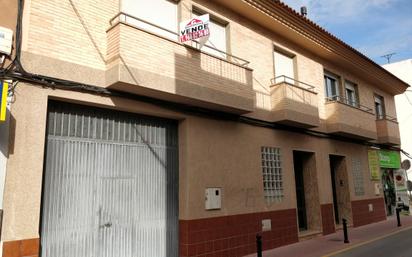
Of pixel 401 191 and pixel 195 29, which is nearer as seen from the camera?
pixel 195 29

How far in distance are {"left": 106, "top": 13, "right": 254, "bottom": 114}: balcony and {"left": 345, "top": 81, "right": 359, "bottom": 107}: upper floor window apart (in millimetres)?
8151

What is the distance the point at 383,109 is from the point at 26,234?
18496 millimetres

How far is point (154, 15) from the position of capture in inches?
322

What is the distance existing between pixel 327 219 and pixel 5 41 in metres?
11.2

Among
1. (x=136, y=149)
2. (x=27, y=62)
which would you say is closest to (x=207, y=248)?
(x=136, y=149)

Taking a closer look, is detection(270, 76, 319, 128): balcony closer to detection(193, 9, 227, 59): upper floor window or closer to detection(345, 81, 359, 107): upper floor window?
detection(193, 9, 227, 59): upper floor window

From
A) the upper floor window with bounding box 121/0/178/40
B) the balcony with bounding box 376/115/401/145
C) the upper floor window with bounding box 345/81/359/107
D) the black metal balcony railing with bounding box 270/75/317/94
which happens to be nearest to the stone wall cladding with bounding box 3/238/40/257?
the upper floor window with bounding box 121/0/178/40

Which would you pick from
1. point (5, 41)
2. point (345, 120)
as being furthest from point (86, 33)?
point (345, 120)

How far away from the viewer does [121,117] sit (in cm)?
758

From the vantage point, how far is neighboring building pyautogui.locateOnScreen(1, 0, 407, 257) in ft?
20.2

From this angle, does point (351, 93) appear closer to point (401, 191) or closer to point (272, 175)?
point (401, 191)

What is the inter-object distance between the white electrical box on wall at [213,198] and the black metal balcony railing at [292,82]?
418 cm

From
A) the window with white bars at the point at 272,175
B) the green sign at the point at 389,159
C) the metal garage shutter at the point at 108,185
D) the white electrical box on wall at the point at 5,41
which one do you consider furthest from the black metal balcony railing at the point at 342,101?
the white electrical box on wall at the point at 5,41

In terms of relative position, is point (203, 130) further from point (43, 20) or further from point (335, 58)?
point (335, 58)
